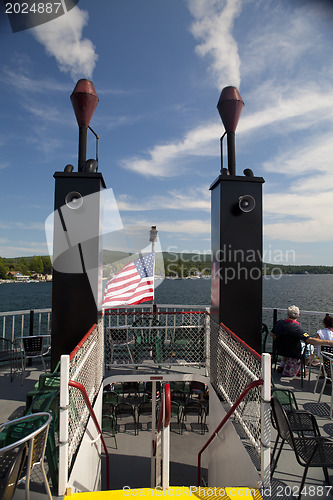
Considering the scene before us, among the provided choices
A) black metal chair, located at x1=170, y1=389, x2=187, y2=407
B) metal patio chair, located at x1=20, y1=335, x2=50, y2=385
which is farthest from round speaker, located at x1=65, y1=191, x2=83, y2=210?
black metal chair, located at x1=170, y1=389, x2=187, y2=407

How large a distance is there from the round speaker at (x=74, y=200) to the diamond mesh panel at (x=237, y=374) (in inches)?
113

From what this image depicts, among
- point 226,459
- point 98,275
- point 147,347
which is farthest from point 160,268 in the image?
point 226,459

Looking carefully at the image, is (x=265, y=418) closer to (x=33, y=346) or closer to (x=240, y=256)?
(x=240, y=256)

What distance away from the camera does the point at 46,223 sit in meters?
4.97

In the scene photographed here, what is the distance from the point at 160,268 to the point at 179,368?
285 cm

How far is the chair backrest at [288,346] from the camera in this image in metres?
5.77

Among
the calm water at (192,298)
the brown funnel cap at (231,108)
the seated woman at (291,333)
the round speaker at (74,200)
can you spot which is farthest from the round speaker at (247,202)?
the calm water at (192,298)

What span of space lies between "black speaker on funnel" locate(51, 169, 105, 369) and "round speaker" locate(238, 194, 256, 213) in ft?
7.34

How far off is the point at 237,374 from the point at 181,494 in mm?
1328

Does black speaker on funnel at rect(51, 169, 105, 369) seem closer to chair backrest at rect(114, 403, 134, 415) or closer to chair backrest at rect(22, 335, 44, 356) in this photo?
chair backrest at rect(22, 335, 44, 356)

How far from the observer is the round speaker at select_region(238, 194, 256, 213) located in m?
4.93

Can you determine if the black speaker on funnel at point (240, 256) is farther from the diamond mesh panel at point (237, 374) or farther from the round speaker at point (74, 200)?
the round speaker at point (74, 200)

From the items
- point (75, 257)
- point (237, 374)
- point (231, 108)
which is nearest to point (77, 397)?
point (237, 374)

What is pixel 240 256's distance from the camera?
4984 millimetres
